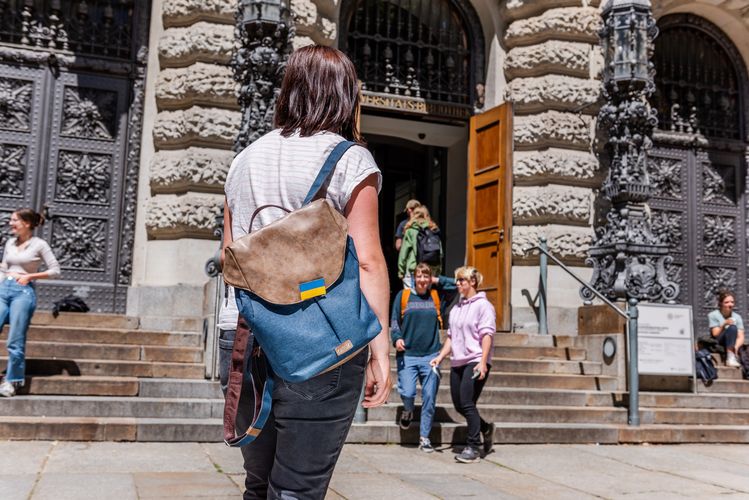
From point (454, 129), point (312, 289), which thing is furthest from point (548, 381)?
point (312, 289)

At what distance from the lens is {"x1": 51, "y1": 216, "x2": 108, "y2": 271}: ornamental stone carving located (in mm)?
11805

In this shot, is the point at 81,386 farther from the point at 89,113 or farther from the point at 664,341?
the point at 664,341

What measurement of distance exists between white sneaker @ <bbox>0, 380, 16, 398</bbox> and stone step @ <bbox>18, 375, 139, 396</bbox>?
0.77ft

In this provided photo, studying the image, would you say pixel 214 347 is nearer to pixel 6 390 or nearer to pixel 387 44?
pixel 6 390

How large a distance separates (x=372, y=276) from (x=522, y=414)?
7090mm

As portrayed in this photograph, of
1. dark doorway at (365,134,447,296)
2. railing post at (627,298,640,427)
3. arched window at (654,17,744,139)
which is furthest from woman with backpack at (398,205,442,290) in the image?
arched window at (654,17,744,139)

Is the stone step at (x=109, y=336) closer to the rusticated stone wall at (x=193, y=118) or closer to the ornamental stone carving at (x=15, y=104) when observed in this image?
the rusticated stone wall at (x=193, y=118)

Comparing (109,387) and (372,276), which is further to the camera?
(109,387)

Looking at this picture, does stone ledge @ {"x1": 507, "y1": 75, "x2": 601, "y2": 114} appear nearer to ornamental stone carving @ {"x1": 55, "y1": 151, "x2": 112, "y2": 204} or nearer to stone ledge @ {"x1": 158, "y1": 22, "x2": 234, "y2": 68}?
stone ledge @ {"x1": 158, "y1": 22, "x2": 234, "y2": 68}

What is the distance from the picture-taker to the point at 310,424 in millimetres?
2490

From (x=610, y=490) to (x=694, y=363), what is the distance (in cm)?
475

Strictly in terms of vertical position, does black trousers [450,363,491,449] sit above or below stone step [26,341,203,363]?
below

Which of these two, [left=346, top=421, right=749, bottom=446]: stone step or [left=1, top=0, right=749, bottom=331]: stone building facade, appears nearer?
[left=346, top=421, right=749, bottom=446]: stone step

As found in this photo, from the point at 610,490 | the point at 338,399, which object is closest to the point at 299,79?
the point at 338,399
